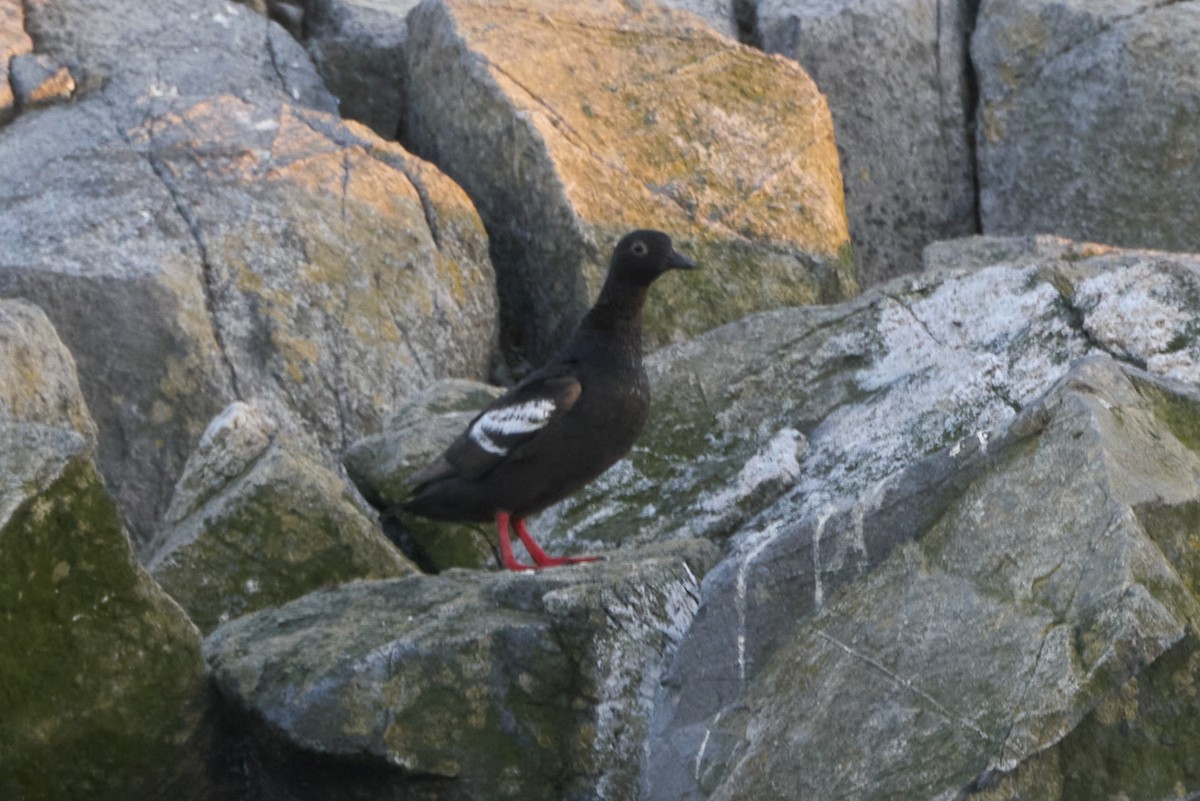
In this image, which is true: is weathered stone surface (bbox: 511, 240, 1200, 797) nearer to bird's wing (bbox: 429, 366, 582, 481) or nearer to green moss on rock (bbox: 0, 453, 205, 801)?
bird's wing (bbox: 429, 366, 582, 481)

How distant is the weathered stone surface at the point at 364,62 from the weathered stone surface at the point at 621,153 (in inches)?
18.2

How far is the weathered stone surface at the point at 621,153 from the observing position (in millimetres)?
11797

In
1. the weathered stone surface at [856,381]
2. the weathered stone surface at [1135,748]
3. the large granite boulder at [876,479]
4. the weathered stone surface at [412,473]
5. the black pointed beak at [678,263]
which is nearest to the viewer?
the weathered stone surface at [1135,748]

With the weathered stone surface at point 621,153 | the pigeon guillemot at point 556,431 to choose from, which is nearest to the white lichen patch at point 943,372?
the pigeon guillemot at point 556,431

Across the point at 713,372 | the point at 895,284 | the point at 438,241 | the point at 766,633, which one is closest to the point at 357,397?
the point at 438,241

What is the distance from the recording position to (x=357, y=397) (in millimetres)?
10844

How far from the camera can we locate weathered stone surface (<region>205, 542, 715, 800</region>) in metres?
6.10

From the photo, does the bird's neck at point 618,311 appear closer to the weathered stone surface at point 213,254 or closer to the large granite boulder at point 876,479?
the large granite boulder at point 876,479

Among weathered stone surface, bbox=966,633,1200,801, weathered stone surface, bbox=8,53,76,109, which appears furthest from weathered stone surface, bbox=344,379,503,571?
weathered stone surface, bbox=966,633,1200,801

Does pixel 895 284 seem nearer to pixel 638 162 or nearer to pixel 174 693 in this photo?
pixel 638 162

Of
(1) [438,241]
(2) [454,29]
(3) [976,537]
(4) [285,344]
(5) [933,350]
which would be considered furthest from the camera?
(2) [454,29]

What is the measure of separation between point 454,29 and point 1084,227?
495 centimetres

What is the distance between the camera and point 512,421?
26.9ft

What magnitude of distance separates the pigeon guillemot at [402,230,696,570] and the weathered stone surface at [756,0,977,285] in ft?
18.8
